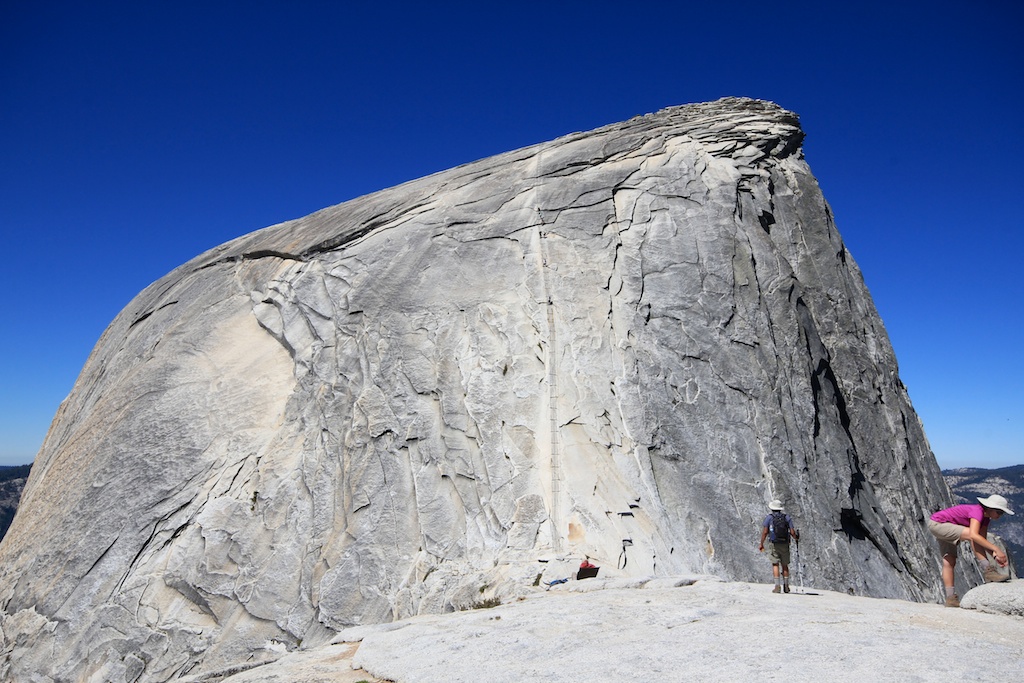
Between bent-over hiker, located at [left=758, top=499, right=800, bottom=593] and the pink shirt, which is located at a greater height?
the pink shirt

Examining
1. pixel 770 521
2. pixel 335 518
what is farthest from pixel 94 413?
pixel 770 521

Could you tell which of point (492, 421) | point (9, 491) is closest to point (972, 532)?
point (492, 421)

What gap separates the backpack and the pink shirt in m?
1.92

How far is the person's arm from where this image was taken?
907 cm

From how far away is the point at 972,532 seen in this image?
9.30 m

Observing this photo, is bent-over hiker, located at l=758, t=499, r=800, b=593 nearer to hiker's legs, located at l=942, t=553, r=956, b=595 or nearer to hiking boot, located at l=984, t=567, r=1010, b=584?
hiker's legs, located at l=942, t=553, r=956, b=595

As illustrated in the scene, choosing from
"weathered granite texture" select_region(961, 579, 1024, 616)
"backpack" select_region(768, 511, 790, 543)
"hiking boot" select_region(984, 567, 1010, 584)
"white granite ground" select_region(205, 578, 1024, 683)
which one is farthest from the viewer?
"backpack" select_region(768, 511, 790, 543)

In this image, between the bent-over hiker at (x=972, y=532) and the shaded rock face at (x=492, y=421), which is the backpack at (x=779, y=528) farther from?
the bent-over hiker at (x=972, y=532)

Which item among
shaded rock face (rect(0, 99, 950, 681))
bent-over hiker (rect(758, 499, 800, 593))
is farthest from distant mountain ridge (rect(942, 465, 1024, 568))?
bent-over hiker (rect(758, 499, 800, 593))

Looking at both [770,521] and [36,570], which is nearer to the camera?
[770,521]

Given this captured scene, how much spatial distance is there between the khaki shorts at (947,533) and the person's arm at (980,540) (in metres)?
0.09

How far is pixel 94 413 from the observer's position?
1803cm

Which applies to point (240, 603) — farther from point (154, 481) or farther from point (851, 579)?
point (851, 579)

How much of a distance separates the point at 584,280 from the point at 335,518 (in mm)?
6919
